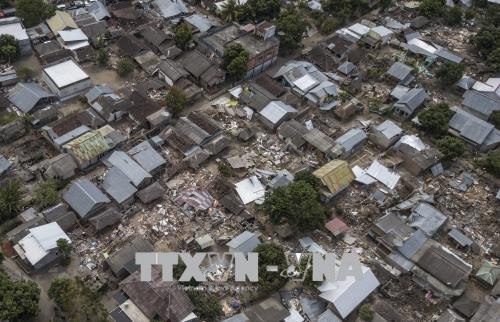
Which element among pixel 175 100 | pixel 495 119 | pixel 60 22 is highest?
pixel 60 22

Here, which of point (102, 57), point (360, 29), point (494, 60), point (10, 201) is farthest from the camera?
point (360, 29)

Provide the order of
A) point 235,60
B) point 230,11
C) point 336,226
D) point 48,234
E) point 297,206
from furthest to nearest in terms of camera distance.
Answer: point 230,11, point 235,60, point 336,226, point 297,206, point 48,234

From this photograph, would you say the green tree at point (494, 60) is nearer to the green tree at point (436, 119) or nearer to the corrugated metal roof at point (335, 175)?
the green tree at point (436, 119)

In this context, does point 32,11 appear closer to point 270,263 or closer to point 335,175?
point 335,175

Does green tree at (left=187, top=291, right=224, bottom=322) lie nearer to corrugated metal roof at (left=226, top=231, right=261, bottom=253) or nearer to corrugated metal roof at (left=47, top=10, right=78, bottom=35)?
corrugated metal roof at (left=226, top=231, right=261, bottom=253)

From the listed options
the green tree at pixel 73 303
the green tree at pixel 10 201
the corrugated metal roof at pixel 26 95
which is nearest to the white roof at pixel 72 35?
the corrugated metal roof at pixel 26 95

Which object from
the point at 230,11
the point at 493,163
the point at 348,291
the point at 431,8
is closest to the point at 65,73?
the point at 230,11
